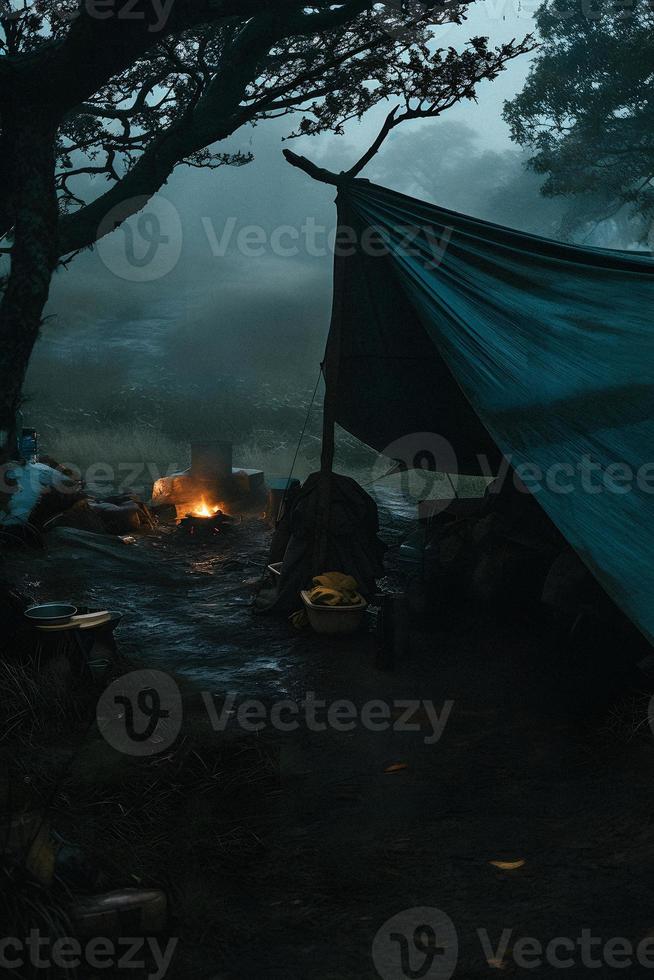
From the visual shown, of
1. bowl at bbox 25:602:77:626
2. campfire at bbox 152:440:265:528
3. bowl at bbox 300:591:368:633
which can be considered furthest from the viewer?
campfire at bbox 152:440:265:528

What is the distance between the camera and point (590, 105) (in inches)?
607

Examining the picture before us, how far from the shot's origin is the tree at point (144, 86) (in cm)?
575

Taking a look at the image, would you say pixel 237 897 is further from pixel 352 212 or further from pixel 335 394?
pixel 352 212

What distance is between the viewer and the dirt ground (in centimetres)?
249

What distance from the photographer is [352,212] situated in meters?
5.75

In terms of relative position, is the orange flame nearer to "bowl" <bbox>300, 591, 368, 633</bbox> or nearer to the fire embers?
the fire embers

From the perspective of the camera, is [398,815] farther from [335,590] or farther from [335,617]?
[335,590]

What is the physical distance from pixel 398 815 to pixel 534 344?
113 inches

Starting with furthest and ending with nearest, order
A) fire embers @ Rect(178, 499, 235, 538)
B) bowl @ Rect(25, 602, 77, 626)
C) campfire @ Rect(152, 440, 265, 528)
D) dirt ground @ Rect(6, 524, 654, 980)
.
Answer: campfire @ Rect(152, 440, 265, 528), fire embers @ Rect(178, 499, 235, 538), bowl @ Rect(25, 602, 77, 626), dirt ground @ Rect(6, 524, 654, 980)

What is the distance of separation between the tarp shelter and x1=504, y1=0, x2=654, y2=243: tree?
10.9 m

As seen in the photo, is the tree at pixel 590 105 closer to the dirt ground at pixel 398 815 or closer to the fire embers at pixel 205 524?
the fire embers at pixel 205 524

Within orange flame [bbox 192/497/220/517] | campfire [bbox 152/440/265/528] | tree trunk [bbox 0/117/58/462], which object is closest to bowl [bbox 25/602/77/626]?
tree trunk [bbox 0/117/58/462]

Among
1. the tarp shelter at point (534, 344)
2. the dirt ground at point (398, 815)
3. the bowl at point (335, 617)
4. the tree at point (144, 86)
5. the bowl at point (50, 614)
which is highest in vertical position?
the tree at point (144, 86)

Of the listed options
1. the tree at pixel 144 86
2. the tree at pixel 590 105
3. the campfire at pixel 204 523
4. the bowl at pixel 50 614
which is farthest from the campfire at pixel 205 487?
the tree at pixel 590 105
